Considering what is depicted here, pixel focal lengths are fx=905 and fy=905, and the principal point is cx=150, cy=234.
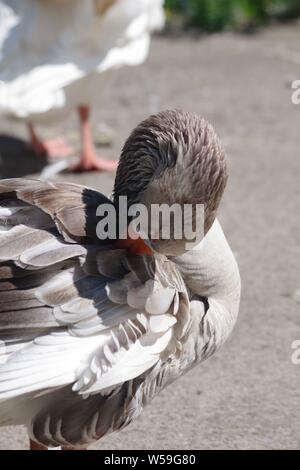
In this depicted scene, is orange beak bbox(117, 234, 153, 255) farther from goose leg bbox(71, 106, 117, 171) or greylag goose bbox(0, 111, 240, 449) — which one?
goose leg bbox(71, 106, 117, 171)

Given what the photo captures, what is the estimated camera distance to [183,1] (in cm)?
1068

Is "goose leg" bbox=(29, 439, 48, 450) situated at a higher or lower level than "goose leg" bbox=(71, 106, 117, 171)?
higher

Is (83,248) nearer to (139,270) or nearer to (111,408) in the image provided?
(139,270)

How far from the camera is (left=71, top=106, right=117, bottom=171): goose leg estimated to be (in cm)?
663

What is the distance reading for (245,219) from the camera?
5.87 m

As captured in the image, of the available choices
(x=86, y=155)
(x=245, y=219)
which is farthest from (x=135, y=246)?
(x=86, y=155)

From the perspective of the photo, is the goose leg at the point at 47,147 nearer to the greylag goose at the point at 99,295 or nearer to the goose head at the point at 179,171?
the greylag goose at the point at 99,295

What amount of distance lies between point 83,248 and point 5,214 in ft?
0.98

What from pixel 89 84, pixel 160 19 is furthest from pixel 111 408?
pixel 160 19

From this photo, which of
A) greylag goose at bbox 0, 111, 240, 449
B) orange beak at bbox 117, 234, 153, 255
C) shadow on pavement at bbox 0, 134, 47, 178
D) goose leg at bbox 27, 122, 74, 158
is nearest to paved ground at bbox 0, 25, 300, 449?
shadow on pavement at bbox 0, 134, 47, 178

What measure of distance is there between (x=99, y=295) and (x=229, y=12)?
26.1 ft

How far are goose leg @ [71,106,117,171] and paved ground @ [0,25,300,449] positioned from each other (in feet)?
0.29

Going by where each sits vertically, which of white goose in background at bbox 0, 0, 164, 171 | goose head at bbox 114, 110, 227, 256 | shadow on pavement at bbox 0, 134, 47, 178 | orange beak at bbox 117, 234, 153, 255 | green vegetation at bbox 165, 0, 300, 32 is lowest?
shadow on pavement at bbox 0, 134, 47, 178

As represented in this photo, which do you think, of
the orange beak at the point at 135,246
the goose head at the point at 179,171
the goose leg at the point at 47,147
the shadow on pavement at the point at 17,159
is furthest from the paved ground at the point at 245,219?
the goose head at the point at 179,171
